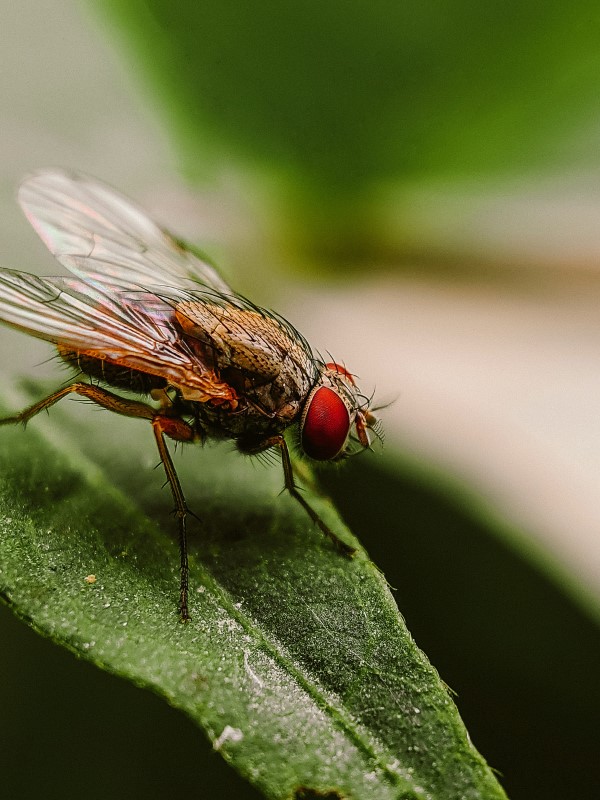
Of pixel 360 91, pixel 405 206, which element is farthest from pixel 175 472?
pixel 360 91

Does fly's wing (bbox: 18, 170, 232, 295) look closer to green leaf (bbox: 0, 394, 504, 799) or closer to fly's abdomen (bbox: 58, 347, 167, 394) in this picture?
fly's abdomen (bbox: 58, 347, 167, 394)

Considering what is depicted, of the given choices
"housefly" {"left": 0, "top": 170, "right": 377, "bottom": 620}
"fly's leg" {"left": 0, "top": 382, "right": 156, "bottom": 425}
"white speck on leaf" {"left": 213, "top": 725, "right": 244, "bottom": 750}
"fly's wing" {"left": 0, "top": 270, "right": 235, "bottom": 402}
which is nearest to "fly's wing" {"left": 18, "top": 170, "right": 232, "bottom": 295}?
"housefly" {"left": 0, "top": 170, "right": 377, "bottom": 620}

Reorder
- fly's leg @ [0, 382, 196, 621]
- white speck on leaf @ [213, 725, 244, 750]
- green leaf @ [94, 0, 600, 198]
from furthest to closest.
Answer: green leaf @ [94, 0, 600, 198], fly's leg @ [0, 382, 196, 621], white speck on leaf @ [213, 725, 244, 750]

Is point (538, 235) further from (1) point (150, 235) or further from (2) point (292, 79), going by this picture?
(1) point (150, 235)

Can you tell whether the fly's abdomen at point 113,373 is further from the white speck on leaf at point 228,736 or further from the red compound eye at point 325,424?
the white speck on leaf at point 228,736

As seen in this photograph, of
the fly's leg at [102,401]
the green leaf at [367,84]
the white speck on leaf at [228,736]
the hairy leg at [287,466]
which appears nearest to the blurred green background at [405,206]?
the green leaf at [367,84]

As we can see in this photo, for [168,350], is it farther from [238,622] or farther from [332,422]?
[238,622]

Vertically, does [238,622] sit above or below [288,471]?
below

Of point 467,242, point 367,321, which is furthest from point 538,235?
point 367,321
